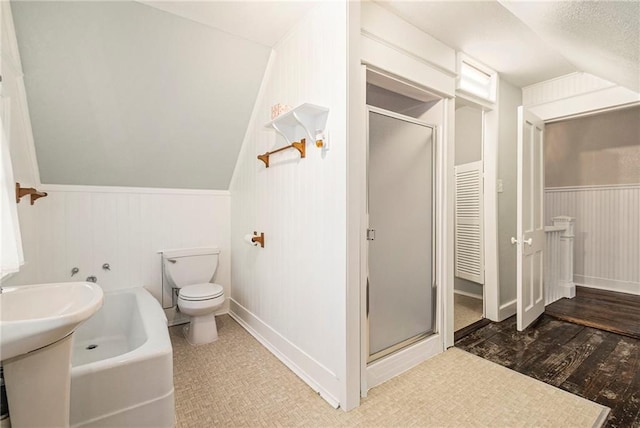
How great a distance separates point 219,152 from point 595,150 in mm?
5112

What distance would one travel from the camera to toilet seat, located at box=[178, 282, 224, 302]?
2.47m

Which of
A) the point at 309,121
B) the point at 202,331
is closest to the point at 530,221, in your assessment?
the point at 309,121

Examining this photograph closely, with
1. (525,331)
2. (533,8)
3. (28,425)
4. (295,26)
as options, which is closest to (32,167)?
(28,425)

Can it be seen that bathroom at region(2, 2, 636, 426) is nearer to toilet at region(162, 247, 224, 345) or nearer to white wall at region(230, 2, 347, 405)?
white wall at region(230, 2, 347, 405)

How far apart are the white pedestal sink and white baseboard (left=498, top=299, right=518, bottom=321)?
3.37 meters

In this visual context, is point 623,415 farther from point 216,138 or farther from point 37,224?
point 37,224

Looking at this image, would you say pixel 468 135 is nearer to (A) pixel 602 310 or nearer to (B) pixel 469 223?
(B) pixel 469 223

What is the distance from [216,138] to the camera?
2766 mm

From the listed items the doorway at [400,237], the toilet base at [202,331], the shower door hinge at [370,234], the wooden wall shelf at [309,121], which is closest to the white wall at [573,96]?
the doorway at [400,237]

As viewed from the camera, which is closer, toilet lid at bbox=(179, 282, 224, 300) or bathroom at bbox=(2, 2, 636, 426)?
bathroom at bbox=(2, 2, 636, 426)

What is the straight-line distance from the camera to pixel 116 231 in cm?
270

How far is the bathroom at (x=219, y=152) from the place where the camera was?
1752mm

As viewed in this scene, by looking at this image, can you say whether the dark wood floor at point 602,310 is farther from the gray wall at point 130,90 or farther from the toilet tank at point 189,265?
the gray wall at point 130,90

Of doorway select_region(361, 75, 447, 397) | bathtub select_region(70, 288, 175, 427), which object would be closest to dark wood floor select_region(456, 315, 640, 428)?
doorway select_region(361, 75, 447, 397)
